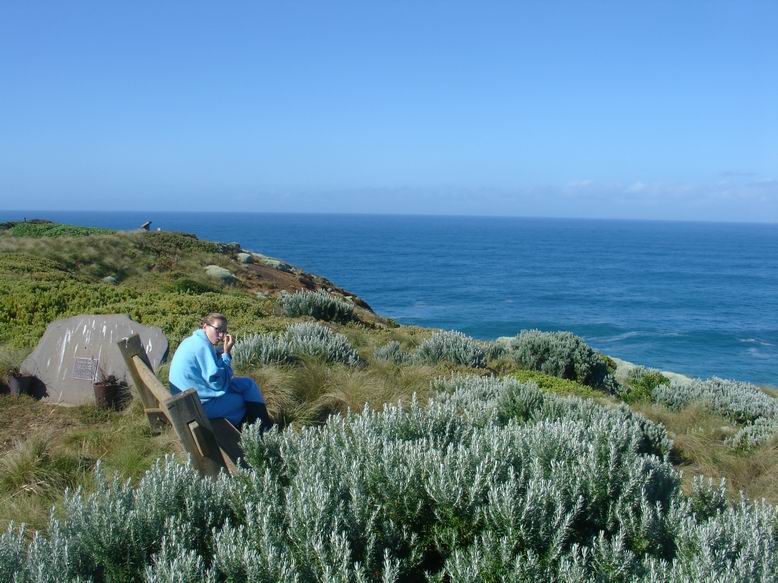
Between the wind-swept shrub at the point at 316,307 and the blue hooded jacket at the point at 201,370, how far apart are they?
7.96m

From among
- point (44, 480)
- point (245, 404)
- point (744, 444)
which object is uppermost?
point (245, 404)

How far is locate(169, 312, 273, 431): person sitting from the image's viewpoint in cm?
534

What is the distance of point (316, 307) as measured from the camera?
13.9 m

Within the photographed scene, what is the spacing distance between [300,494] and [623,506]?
1722mm

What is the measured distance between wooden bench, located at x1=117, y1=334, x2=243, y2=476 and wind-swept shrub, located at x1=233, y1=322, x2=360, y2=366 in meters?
2.42

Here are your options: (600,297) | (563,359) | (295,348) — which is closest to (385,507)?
(295,348)

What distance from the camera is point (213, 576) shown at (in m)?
2.74

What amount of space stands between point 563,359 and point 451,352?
2.73m

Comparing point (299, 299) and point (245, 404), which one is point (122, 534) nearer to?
point (245, 404)

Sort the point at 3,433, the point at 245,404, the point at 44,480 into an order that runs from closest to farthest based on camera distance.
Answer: the point at 44,480 < the point at 245,404 < the point at 3,433

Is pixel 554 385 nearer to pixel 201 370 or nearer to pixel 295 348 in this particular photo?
pixel 295 348

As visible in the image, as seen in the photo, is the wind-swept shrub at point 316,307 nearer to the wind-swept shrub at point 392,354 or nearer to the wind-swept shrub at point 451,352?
the wind-swept shrub at point 392,354

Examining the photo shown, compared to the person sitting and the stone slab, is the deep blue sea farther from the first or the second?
the person sitting

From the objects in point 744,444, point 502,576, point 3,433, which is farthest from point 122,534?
point 744,444
